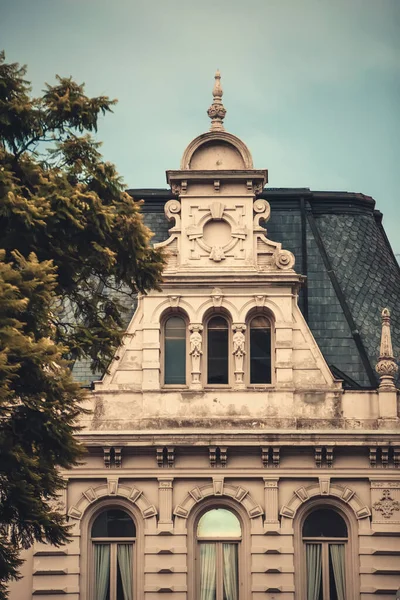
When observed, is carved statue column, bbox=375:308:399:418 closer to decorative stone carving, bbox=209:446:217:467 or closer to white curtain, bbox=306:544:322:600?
white curtain, bbox=306:544:322:600

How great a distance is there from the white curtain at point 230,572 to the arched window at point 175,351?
14.3 feet

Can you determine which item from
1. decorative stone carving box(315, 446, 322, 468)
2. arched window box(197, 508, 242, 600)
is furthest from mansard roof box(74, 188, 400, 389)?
arched window box(197, 508, 242, 600)

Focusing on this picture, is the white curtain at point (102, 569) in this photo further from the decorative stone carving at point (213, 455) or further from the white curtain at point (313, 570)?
the white curtain at point (313, 570)

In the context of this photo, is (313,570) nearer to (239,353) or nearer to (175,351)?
(239,353)

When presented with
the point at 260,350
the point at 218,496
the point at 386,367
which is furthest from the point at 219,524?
the point at 386,367

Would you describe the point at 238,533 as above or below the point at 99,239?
below

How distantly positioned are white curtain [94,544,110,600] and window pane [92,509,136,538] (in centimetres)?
33

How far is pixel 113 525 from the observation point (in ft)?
130

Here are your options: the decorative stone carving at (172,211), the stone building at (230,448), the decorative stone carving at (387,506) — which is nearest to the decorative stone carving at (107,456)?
the stone building at (230,448)

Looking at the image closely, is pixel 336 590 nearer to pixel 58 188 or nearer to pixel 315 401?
pixel 315 401

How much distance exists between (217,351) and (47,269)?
1279 cm

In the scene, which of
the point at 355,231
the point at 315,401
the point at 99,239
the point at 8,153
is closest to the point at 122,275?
the point at 99,239

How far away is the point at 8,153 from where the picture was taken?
100.0 ft

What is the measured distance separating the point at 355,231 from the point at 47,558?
1311 cm
